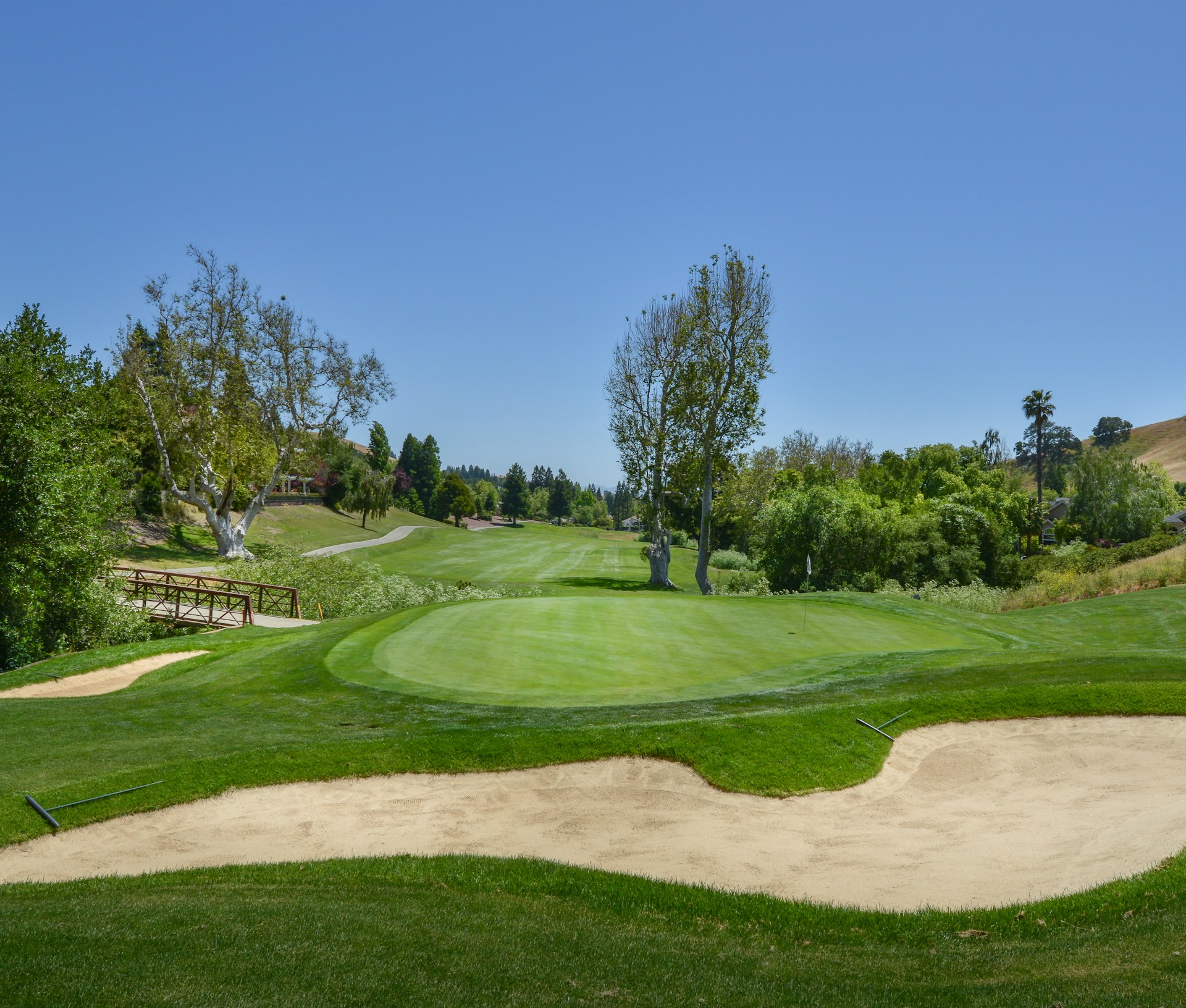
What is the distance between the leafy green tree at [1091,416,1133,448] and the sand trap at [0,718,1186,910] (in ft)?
556

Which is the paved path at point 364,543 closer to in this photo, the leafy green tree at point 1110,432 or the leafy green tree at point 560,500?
the leafy green tree at point 560,500

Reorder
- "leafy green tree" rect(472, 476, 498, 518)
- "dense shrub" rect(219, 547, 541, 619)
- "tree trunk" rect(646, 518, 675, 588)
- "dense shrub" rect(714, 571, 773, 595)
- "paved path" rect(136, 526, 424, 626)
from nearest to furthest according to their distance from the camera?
"paved path" rect(136, 526, 424, 626) → "dense shrub" rect(219, 547, 541, 619) → "dense shrub" rect(714, 571, 773, 595) → "tree trunk" rect(646, 518, 675, 588) → "leafy green tree" rect(472, 476, 498, 518)

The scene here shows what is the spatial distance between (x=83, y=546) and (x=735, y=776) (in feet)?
66.8

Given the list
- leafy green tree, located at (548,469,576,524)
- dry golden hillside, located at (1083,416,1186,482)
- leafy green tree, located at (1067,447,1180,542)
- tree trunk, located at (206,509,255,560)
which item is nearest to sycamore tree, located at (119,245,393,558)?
tree trunk, located at (206,509,255,560)

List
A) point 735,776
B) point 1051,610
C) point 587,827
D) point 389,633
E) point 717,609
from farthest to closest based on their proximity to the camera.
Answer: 1. point 1051,610
2. point 717,609
3. point 389,633
4. point 735,776
5. point 587,827

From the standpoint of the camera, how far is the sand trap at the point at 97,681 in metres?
16.6

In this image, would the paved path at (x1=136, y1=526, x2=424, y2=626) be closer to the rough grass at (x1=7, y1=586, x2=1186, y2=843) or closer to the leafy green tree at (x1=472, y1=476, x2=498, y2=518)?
the rough grass at (x1=7, y1=586, x2=1186, y2=843)

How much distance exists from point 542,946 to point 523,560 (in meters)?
53.0

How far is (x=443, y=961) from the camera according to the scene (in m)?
5.18

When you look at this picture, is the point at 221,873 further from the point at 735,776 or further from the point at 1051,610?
the point at 1051,610

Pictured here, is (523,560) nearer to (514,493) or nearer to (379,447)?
(379,447)

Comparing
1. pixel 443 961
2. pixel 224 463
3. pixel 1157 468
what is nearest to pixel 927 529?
pixel 443 961

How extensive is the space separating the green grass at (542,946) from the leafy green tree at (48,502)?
665 inches

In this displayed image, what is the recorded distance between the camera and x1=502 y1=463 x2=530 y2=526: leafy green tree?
114m
